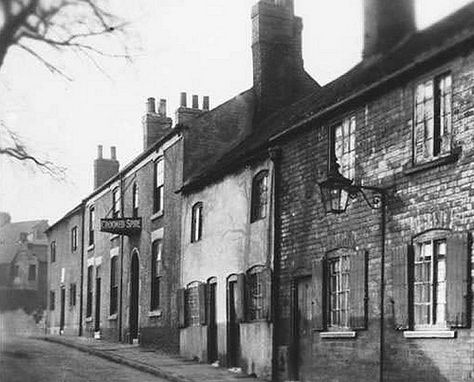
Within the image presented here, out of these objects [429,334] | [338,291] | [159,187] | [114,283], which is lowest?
[429,334]

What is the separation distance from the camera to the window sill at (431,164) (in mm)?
11570

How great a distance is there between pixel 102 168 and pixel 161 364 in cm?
1893

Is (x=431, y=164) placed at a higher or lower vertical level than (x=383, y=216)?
higher

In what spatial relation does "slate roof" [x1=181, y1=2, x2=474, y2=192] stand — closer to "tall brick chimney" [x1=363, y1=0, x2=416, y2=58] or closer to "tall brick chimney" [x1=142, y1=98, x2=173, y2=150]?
"tall brick chimney" [x1=363, y1=0, x2=416, y2=58]

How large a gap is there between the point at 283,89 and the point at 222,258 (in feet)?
19.5

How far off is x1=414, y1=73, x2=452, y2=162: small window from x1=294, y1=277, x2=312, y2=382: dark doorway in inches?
177

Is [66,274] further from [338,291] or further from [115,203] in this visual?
[338,291]

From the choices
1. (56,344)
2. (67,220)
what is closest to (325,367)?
(56,344)

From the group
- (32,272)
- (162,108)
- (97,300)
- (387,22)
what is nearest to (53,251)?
(97,300)

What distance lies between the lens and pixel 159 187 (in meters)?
25.5

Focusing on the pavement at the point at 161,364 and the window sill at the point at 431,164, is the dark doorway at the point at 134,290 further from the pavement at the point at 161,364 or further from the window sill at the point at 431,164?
the window sill at the point at 431,164

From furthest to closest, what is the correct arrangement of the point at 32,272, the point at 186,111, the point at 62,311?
the point at 32,272
the point at 62,311
the point at 186,111

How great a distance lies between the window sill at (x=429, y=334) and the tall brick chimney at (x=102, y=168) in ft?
86.1

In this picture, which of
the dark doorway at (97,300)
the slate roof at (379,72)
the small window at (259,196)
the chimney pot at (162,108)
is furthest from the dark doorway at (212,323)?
the dark doorway at (97,300)
